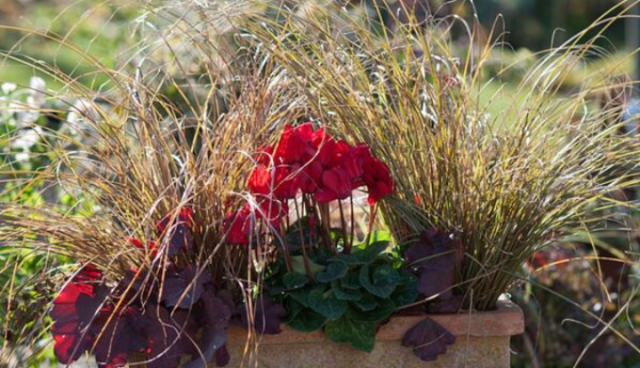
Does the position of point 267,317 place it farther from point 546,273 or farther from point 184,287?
point 546,273

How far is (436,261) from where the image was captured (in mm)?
1972

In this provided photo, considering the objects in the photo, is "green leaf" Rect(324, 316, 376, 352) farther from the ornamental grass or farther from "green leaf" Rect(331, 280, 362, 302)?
the ornamental grass

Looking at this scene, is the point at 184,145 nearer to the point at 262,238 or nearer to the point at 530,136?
the point at 262,238

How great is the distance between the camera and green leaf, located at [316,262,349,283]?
1.91m

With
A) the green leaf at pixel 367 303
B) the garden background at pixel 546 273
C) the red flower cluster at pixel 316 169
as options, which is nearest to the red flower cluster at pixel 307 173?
the red flower cluster at pixel 316 169

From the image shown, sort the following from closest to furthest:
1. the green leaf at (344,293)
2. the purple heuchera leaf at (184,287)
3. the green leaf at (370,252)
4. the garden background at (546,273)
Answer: the purple heuchera leaf at (184,287) → the green leaf at (344,293) → the green leaf at (370,252) → the garden background at (546,273)

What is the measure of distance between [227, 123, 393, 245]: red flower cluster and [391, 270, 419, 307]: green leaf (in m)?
0.20

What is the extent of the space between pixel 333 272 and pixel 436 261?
232mm

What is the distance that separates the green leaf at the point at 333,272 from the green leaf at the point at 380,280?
4 cm

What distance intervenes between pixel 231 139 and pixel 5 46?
1064 cm

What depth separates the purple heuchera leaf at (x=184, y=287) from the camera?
1.78 meters

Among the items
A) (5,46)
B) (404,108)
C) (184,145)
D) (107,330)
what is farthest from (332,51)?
(5,46)

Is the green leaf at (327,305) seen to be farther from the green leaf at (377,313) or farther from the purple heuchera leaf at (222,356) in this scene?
the purple heuchera leaf at (222,356)

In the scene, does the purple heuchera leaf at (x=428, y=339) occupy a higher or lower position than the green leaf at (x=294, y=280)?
lower
